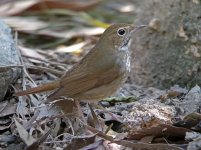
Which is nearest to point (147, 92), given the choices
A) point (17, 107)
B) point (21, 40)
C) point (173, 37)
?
point (173, 37)

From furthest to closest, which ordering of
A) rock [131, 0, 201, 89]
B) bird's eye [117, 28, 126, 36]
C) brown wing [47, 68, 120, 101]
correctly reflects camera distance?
rock [131, 0, 201, 89]
bird's eye [117, 28, 126, 36]
brown wing [47, 68, 120, 101]

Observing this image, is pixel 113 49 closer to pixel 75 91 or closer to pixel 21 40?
pixel 75 91

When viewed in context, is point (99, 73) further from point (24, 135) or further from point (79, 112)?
point (24, 135)

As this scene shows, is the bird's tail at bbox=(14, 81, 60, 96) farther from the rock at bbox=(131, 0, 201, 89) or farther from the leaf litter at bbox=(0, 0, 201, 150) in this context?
the rock at bbox=(131, 0, 201, 89)

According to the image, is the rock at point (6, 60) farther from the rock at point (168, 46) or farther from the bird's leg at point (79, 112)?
the rock at point (168, 46)

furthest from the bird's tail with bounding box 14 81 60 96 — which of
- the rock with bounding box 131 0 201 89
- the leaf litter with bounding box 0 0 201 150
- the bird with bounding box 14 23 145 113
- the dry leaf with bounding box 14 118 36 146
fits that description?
the rock with bounding box 131 0 201 89
